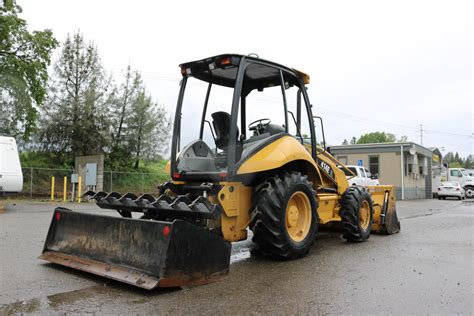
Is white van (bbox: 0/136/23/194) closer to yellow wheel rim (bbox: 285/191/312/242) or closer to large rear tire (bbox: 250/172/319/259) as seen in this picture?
large rear tire (bbox: 250/172/319/259)

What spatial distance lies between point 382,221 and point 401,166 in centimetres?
2234

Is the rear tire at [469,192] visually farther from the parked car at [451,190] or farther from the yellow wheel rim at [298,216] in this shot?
the yellow wheel rim at [298,216]

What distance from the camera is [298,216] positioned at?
6.16 metres

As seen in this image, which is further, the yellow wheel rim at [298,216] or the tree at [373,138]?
the tree at [373,138]

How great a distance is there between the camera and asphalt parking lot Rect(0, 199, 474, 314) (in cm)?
389

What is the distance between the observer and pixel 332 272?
5383 millimetres

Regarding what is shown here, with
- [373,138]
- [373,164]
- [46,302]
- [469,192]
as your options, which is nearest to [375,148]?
[373,164]

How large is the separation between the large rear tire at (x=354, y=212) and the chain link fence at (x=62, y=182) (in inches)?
672

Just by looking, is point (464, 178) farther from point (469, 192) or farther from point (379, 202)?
point (379, 202)

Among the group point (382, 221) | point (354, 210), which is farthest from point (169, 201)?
point (382, 221)

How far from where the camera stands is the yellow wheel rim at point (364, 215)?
7.90m

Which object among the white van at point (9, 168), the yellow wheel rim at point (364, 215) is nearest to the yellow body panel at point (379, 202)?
the yellow wheel rim at point (364, 215)

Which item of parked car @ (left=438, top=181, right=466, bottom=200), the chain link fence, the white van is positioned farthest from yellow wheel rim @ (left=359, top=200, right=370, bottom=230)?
parked car @ (left=438, top=181, right=466, bottom=200)

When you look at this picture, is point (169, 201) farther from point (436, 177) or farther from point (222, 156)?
point (436, 177)
